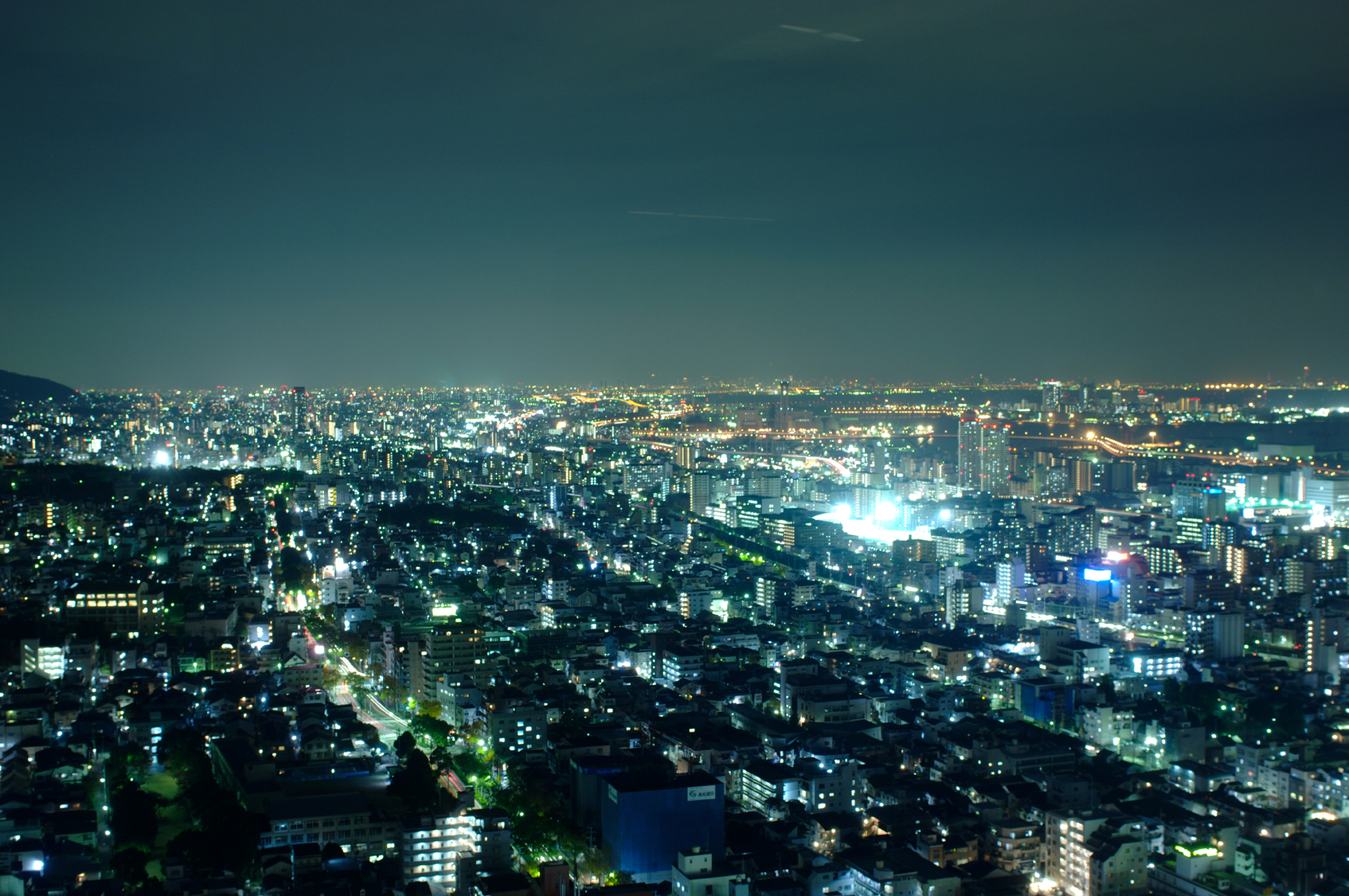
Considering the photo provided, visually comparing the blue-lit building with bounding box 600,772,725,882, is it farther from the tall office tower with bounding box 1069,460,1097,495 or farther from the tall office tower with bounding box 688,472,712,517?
the tall office tower with bounding box 1069,460,1097,495

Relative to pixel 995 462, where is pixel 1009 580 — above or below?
below

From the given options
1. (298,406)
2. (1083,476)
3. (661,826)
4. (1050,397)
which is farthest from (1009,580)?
(298,406)

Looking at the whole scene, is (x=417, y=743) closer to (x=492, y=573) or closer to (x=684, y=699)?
(x=684, y=699)

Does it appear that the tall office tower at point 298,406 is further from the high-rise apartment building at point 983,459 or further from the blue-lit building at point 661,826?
the blue-lit building at point 661,826

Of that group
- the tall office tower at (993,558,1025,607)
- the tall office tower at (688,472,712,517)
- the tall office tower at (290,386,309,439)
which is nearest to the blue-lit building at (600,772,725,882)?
the tall office tower at (993,558,1025,607)

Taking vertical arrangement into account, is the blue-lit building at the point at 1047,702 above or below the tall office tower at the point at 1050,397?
below

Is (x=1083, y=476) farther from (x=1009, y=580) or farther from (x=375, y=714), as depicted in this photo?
(x=375, y=714)

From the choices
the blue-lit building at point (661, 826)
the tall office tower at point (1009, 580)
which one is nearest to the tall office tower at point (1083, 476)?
the tall office tower at point (1009, 580)
